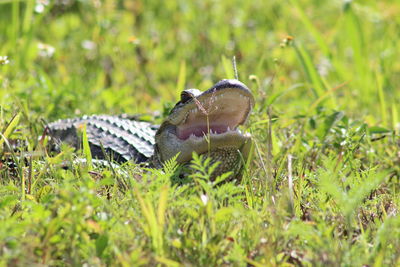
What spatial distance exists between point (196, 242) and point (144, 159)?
5.74ft

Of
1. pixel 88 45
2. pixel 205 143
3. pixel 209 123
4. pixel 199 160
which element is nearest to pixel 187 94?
pixel 209 123

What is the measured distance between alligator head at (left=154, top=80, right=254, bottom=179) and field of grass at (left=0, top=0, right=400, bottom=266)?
0.12 meters

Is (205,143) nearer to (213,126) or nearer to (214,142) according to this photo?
(214,142)

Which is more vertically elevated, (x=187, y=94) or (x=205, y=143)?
(x=187, y=94)

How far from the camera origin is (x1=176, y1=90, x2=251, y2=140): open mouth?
9.42 ft

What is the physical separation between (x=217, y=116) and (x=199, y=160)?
0.87m

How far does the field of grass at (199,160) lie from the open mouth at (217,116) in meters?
0.17

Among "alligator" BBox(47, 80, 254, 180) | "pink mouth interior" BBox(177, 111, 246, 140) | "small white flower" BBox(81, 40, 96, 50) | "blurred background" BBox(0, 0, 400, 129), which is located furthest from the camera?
"small white flower" BBox(81, 40, 96, 50)

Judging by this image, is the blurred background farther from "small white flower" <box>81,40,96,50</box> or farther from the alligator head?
the alligator head

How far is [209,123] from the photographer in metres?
3.02

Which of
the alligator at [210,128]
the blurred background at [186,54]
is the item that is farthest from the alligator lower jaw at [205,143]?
the blurred background at [186,54]

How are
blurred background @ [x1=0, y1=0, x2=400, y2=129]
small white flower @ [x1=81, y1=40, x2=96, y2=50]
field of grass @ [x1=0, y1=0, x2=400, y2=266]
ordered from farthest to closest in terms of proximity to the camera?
small white flower @ [x1=81, y1=40, x2=96, y2=50] → blurred background @ [x1=0, y1=0, x2=400, y2=129] → field of grass @ [x1=0, y1=0, x2=400, y2=266]

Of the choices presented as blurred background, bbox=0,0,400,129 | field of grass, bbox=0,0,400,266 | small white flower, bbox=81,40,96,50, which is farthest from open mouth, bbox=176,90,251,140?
small white flower, bbox=81,40,96,50

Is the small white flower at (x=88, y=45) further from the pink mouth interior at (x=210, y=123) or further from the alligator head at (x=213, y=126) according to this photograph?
the pink mouth interior at (x=210, y=123)
